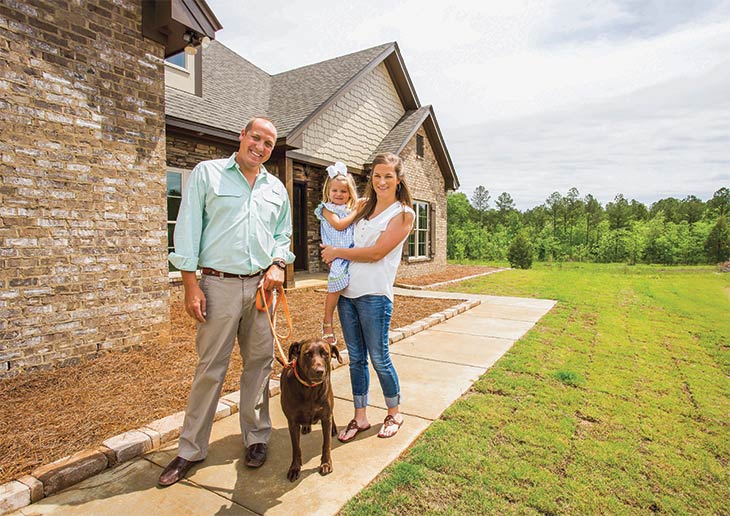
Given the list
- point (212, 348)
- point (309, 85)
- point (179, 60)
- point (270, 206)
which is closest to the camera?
point (212, 348)

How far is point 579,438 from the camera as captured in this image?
297 cm

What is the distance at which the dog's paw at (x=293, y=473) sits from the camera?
2.43 metres

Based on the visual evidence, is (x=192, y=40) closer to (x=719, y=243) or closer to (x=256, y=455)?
(x=256, y=455)

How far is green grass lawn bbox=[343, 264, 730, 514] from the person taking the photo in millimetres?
2269

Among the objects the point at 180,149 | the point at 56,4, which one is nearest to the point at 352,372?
the point at 56,4

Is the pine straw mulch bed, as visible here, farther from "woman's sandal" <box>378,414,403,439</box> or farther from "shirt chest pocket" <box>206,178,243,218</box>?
"shirt chest pocket" <box>206,178,243,218</box>

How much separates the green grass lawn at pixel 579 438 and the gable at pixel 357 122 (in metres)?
7.13

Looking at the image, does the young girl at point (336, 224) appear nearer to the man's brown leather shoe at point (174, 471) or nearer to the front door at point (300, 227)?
the man's brown leather shoe at point (174, 471)

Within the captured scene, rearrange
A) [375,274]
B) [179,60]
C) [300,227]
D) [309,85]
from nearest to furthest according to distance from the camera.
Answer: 1. [375,274]
2. [179,60]
3. [300,227]
4. [309,85]

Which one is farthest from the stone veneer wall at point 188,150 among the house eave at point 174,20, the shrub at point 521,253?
the shrub at point 521,253

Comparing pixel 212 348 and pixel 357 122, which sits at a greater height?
pixel 357 122

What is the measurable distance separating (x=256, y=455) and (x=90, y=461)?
3.11 feet

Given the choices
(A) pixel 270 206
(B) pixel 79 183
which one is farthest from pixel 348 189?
(B) pixel 79 183

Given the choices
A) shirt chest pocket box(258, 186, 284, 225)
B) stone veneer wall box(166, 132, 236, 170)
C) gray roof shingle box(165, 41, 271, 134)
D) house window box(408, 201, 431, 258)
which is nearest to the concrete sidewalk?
shirt chest pocket box(258, 186, 284, 225)
